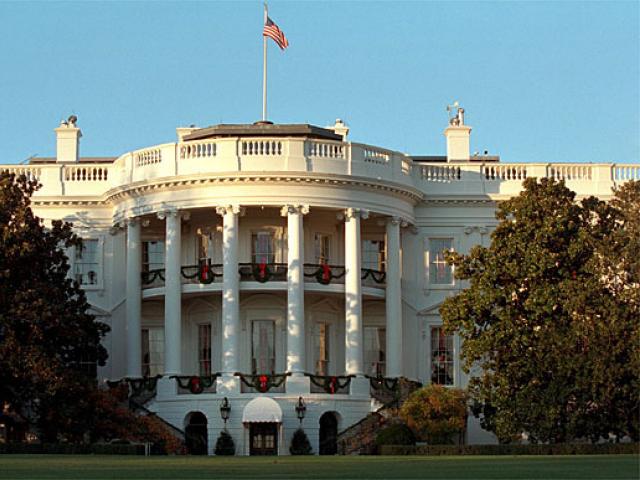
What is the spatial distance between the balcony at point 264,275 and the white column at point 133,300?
0.88 metres

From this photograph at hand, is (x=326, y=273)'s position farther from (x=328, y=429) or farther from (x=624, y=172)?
(x=624, y=172)

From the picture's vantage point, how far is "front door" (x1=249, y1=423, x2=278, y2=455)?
57562mm

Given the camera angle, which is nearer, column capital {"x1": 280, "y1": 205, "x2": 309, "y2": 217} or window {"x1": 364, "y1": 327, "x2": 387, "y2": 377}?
column capital {"x1": 280, "y1": 205, "x2": 309, "y2": 217}

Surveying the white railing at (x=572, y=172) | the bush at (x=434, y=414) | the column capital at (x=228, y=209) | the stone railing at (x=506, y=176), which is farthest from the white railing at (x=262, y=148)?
the white railing at (x=572, y=172)

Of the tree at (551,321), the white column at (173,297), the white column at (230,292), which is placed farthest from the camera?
the white column at (173,297)

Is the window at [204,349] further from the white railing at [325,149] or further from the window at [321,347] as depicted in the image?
the white railing at [325,149]

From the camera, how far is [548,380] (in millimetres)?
52344

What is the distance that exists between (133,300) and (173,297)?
2.33m

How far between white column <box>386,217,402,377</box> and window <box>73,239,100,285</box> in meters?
12.1

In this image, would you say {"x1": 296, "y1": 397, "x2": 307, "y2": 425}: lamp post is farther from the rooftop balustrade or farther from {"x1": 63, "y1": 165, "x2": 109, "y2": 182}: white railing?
{"x1": 63, "y1": 165, "x2": 109, "y2": 182}: white railing

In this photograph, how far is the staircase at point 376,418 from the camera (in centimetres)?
5678

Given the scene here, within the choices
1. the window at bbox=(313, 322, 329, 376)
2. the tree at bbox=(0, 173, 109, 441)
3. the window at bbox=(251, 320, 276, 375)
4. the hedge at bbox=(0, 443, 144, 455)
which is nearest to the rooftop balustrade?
the tree at bbox=(0, 173, 109, 441)

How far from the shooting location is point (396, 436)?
55.0 m

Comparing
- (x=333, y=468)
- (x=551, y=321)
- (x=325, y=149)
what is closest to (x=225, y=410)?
(x=325, y=149)
